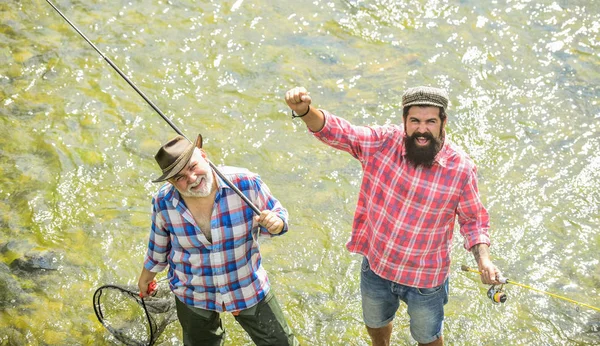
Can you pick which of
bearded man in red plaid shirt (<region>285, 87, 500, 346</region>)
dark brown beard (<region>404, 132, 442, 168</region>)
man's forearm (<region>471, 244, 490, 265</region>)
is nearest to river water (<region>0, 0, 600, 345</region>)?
bearded man in red plaid shirt (<region>285, 87, 500, 346</region>)

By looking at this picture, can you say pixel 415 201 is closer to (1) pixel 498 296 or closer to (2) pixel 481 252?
(2) pixel 481 252

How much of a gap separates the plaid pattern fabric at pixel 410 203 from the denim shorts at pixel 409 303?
99 millimetres

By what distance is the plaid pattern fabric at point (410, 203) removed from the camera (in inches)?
138

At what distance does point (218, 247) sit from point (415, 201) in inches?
44.0

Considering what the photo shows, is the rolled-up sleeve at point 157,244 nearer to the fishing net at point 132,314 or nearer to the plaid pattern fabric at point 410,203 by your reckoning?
the fishing net at point 132,314

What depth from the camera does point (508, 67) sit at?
312 inches

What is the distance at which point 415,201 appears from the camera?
3.53m

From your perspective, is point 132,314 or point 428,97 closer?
point 428,97

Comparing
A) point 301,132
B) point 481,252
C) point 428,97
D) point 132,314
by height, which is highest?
point 428,97

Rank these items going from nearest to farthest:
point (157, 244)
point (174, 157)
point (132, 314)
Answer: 1. point (174, 157)
2. point (157, 244)
3. point (132, 314)

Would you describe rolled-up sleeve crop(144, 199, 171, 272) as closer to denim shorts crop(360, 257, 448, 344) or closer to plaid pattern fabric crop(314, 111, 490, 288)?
plaid pattern fabric crop(314, 111, 490, 288)

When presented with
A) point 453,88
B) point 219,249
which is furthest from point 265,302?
point 453,88

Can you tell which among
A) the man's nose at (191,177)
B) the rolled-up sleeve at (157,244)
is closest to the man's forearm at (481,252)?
the man's nose at (191,177)

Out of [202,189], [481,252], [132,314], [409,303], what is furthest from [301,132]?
[481,252]
